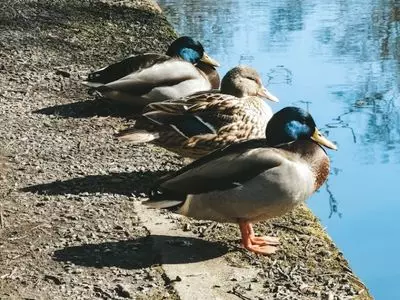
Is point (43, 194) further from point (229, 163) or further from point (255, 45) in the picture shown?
point (255, 45)

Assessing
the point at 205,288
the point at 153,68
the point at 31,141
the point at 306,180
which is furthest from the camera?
the point at 153,68

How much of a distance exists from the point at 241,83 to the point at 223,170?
159cm

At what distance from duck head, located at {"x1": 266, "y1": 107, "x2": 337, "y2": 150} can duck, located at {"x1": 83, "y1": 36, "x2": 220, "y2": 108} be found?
1931mm

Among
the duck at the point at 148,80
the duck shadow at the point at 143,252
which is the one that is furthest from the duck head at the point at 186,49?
the duck shadow at the point at 143,252

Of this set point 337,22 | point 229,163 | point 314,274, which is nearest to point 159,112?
point 229,163

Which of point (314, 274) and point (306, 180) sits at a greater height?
point (306, 180)

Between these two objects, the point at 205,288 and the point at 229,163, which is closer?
the point at 205,288

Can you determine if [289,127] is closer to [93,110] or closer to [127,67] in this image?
[127,67]

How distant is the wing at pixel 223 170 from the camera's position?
4031 mm

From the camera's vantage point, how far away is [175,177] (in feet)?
13.8

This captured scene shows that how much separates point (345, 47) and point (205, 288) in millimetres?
6167

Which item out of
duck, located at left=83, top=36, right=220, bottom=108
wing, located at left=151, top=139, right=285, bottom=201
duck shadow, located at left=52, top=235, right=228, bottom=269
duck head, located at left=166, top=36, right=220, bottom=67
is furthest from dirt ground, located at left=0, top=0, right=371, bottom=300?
duck head, located at left=166, top=36, right=220, bottom=67

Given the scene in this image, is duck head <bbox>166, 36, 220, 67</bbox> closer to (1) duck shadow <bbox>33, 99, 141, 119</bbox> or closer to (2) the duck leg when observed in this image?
(1) duck shadow <bbox>33, 99, 141, 119</bbox>

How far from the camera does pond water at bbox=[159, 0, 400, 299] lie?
17.5ft
